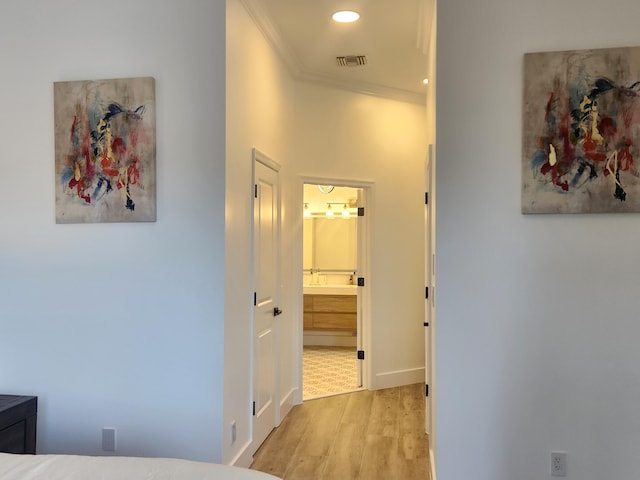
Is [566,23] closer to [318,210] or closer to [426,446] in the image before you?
[426,446]

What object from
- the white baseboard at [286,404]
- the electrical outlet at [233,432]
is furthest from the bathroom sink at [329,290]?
the electrical outlet at [233,432]

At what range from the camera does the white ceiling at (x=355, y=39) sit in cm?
321

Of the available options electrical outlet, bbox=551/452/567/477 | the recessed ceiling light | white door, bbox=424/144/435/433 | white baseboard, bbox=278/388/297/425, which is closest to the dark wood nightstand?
white baseboard, bbox=278/388/297/425

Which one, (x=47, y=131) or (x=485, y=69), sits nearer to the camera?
(x=485, y=69)

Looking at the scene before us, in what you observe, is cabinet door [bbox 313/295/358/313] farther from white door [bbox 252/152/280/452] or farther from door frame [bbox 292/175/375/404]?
white door [bbox 252/152/280/452]

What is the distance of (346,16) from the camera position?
3.35 m

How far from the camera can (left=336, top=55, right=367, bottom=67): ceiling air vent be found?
4.13m

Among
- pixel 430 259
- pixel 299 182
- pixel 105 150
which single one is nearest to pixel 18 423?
pixel 105 150

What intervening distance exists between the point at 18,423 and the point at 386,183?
3.63 meters

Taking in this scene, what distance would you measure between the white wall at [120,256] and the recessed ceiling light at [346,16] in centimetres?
93

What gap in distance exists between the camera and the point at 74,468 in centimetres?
150

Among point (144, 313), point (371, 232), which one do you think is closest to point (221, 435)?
point (144, 313)

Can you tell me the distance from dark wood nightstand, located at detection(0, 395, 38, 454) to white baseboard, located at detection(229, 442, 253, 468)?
1120 mm

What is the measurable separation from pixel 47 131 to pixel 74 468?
2.07m
